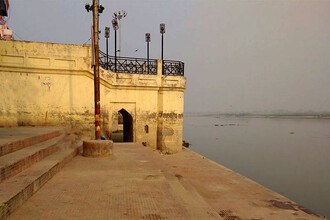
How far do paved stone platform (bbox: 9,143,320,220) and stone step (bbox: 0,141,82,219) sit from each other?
11 centimetres

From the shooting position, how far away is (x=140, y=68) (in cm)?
1345

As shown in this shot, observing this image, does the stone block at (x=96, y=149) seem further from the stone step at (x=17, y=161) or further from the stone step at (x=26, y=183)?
the stone step at (x=17, y=161)

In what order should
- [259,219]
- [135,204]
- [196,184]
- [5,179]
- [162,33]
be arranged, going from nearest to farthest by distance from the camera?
[135,204]
[5,179]
[259,219]
[196,184]
[162,33]

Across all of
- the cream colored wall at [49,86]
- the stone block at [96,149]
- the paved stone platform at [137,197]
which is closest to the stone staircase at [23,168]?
the paved stone platform at [137,197]

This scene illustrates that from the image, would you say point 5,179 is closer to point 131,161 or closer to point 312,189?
point 131,161

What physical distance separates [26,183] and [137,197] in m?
1.76

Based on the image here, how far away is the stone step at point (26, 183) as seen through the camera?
2.81 meters

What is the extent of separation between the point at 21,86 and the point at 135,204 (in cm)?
919

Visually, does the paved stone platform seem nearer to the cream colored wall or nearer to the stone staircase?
the stone staircase

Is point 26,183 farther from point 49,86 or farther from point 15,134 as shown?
point 49,86

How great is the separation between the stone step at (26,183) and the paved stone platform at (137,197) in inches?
4.3

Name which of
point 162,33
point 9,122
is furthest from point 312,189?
point 9,122

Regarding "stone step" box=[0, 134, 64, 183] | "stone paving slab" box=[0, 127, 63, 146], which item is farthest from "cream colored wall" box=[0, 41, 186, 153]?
"stone step" box=[0, 134, 64, 183]

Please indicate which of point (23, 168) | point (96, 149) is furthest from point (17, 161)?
point (96, 149)
